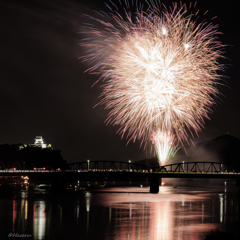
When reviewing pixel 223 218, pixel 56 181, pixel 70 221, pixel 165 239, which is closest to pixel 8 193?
pixel 56 181

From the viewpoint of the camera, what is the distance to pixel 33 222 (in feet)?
205

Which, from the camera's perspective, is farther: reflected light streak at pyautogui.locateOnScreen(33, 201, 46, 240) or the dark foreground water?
the dark foreground water

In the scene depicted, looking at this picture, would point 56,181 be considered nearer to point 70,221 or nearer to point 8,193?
point 8,193

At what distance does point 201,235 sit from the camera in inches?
2061

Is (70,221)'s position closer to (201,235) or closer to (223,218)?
(201,235)

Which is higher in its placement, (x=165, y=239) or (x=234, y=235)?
(x=234, y=235)

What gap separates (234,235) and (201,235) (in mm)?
21137

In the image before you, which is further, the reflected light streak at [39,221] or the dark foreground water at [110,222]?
the dark foreground water at [110,222]

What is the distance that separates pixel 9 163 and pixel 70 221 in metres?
118

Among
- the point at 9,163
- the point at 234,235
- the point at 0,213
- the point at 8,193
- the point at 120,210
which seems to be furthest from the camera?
the point at 9,163

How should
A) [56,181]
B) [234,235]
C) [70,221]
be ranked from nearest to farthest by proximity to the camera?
[234,235] < [70,221] < [56,181]

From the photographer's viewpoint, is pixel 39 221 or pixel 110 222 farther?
pixel 110 222

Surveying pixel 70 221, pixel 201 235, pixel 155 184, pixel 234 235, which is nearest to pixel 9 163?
pixel 155 184

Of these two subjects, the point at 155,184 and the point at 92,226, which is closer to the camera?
the point at 92,226
